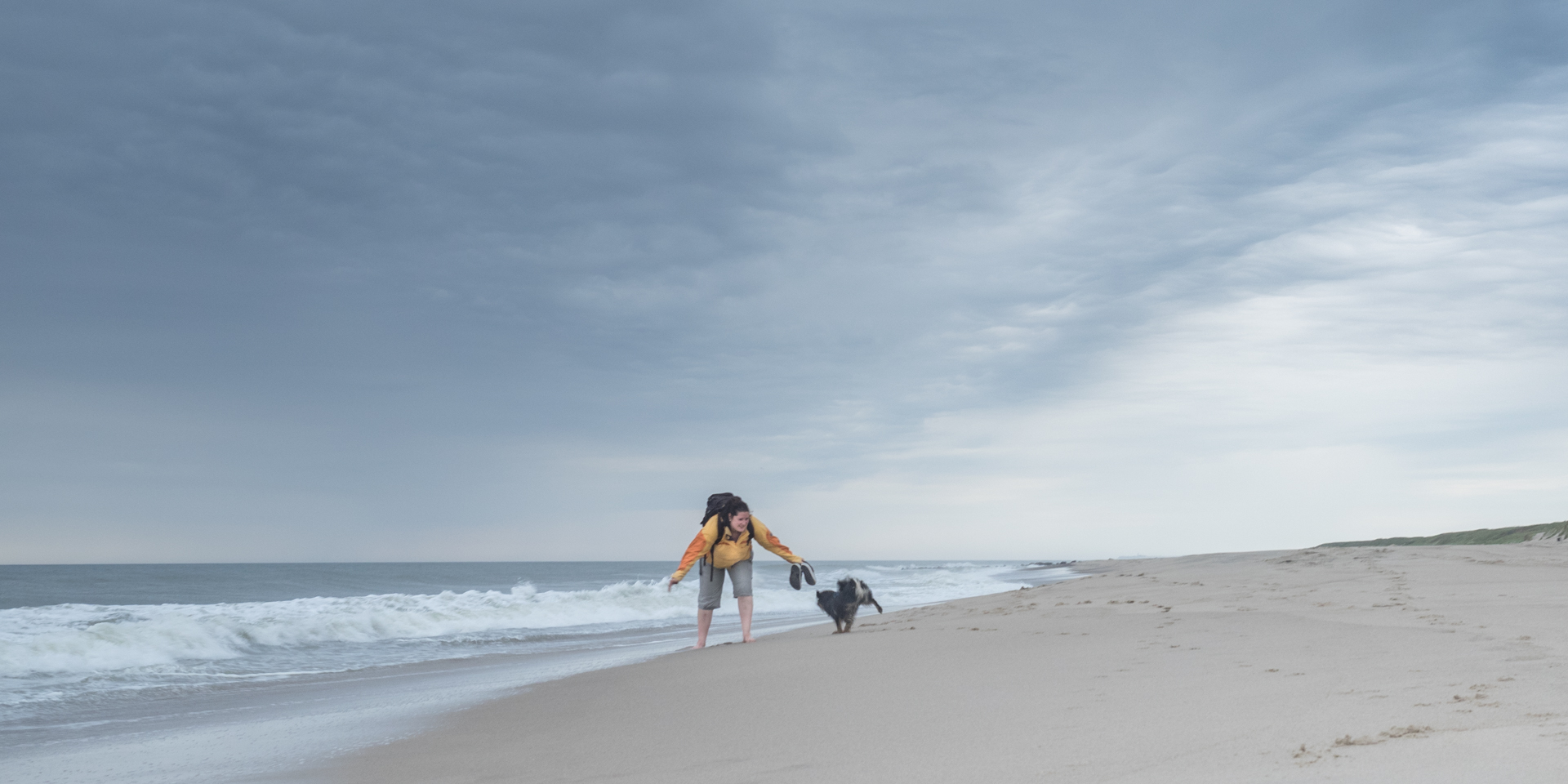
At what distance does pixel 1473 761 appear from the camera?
274 cm

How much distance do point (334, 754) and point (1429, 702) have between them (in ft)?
17.2

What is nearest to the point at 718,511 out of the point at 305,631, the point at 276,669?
the point at 276,669

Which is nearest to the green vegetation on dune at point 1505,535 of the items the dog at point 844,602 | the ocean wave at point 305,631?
the ocean wave at point 305,631

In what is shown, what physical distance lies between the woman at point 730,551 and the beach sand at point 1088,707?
3.65 ft

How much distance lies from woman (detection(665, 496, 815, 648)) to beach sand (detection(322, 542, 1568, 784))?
1111 millimetres

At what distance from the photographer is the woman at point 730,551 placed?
→ 31.3 feet

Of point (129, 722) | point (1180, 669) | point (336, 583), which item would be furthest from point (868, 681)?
point (336, 583)

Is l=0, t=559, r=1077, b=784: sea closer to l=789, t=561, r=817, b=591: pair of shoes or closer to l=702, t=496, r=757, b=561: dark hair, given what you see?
l=789, t=561, r=817, b=591: pair of shoes

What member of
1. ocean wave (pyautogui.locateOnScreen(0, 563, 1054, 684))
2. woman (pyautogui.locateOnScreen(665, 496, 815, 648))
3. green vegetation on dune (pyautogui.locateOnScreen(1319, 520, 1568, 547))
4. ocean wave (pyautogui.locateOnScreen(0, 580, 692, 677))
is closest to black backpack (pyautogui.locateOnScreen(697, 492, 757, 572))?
woman (pyautogui.locateOnScreen(665, 496, 815, 648))

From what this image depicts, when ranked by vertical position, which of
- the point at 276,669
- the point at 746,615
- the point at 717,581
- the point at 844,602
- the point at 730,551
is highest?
the point at 730,551

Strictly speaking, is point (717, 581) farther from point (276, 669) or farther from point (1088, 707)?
point (1088, 707)

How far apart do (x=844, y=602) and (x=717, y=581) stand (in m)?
1.38

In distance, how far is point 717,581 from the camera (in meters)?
9.88

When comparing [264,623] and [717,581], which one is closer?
[717,581]
